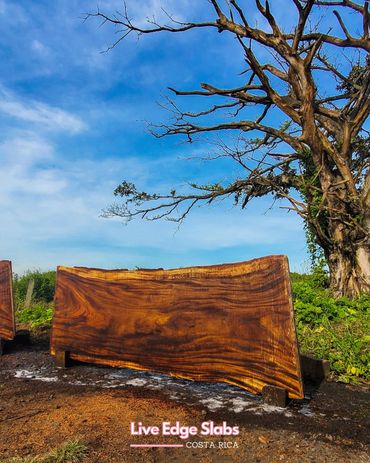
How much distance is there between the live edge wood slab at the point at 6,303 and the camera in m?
7.30

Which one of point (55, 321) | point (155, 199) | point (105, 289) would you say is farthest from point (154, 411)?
point (155, 199)

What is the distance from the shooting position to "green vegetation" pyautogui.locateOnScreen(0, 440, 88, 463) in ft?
9.14

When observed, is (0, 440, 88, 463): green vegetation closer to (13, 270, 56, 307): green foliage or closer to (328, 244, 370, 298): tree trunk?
(328, 244, 370, 298): tree trunk

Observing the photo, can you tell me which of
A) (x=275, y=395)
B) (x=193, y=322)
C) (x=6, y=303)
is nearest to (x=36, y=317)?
(x=6, y=303)

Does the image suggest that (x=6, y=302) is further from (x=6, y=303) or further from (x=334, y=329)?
(x=334, y=329)

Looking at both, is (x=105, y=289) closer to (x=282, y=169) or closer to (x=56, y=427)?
(x=56, y=427)

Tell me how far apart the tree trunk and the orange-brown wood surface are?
8948mm

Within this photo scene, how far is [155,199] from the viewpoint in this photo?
1638 cm

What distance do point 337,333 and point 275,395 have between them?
4.02 metres

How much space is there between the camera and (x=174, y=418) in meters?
3.58

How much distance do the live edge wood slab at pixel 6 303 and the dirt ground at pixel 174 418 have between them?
2.05m

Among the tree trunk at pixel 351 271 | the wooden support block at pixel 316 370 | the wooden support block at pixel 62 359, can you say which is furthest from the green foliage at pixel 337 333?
the wooden support block at pixel 62 359

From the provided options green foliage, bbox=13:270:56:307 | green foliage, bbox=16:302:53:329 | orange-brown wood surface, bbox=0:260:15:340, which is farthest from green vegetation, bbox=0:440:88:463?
green foliage, bbox=13:270:56:307

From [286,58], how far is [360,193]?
4401mm
